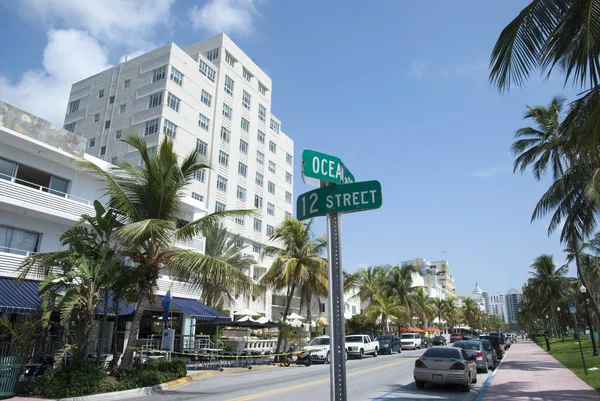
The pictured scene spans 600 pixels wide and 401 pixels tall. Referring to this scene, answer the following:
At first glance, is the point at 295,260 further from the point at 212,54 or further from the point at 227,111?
the point at 212,54

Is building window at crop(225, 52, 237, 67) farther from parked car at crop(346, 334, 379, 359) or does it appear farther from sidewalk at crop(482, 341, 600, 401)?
sidewalk at crop(482, 341, 600, 401)

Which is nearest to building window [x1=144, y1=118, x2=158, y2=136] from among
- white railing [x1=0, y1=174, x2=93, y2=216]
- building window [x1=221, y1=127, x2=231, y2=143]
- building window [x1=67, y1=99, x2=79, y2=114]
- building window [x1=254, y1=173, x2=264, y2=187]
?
building window [x1=221, y1=127, x2=231, y2=143]

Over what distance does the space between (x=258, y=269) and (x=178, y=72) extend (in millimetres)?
23137

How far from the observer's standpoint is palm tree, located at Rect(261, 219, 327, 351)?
29.8m

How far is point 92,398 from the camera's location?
12.3m

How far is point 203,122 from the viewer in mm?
44688

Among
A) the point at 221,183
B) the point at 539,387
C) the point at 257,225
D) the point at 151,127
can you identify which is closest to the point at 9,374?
the point at 539,387

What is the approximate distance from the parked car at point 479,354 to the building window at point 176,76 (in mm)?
34098

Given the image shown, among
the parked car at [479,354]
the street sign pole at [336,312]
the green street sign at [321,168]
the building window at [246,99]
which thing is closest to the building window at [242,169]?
the building window at [246,99]

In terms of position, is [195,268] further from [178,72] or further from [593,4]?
[178,72]

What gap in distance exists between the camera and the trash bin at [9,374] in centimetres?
1185

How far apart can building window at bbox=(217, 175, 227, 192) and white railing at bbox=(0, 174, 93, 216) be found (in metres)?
20.9

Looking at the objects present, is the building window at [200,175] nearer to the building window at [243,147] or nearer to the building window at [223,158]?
the building window at [223,158]

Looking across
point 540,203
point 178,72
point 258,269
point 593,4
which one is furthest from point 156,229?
point 258,269
